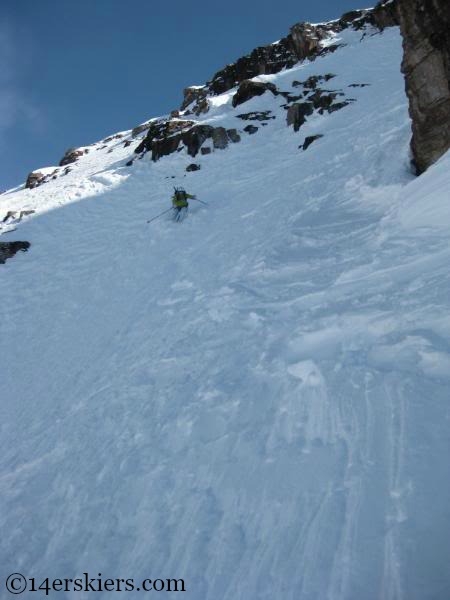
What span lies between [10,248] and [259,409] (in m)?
17.3

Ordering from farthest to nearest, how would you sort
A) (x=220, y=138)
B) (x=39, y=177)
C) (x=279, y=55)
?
1. (x=279, y=55)
2. (x=39, y=177)
3. (x=220, y=138)

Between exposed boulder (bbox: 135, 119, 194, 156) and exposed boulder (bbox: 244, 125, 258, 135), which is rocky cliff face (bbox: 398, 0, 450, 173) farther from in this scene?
exposed boulder (bbox: 135, 119, 194, 156)

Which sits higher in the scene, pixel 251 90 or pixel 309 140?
pixel 251 90

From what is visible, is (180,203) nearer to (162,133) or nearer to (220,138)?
(220,138)

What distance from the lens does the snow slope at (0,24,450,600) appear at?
3.42 meters

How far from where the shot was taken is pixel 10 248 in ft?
61.7

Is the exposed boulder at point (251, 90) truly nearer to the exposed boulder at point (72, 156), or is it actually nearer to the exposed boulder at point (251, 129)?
the exposed boulder at point (251, 129)

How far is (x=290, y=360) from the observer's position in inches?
229

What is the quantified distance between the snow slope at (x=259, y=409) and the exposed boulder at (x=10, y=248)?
6313 millimetres

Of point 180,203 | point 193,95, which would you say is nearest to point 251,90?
point 193,95

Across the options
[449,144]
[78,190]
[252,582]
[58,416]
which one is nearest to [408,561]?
[252,582]

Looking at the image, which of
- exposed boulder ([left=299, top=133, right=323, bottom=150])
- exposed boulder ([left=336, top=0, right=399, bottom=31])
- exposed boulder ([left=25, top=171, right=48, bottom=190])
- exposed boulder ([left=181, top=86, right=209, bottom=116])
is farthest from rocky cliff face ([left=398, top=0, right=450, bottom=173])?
exposed boulder ([left=181, top=86, right=209, bottom=116])

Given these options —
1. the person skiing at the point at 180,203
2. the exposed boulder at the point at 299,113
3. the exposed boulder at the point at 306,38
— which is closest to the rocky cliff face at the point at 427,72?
the person skiing at the point at 180,203

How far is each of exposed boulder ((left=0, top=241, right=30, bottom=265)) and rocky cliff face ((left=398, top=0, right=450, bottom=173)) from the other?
53.8 ft
